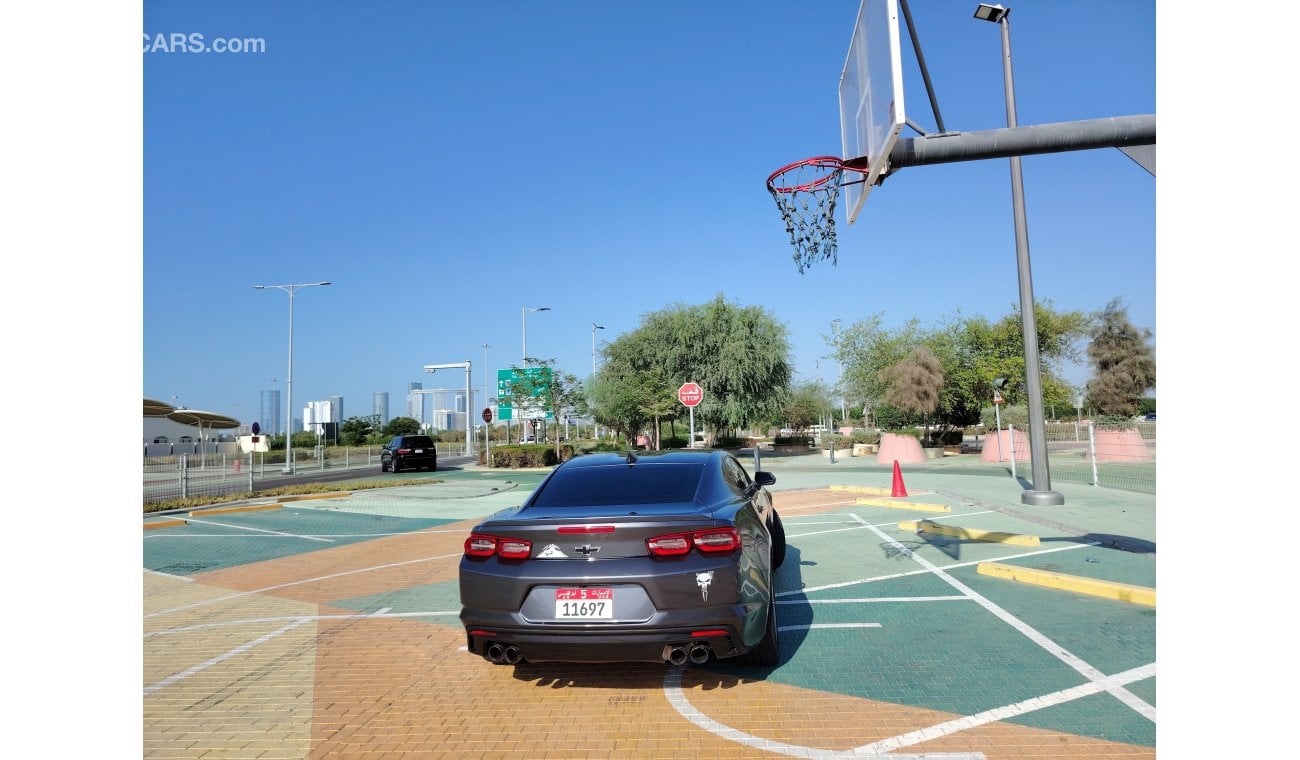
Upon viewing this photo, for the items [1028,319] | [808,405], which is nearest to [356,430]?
[808,405]

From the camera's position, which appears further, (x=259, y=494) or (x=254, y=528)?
(x=259, y=494)

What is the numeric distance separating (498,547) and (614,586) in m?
0.77

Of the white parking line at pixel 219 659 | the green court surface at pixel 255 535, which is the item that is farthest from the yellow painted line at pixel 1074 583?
the green court surface at pixel 255 535

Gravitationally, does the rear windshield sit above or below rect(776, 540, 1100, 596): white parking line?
above

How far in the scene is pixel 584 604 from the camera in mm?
3957

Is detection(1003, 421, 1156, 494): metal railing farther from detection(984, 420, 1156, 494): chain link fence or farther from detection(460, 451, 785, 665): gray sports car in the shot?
detection(460, 451, 785, 665): gray sports car

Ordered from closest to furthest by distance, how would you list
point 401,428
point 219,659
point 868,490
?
point 219,659 → point 868,490 → point 401,428

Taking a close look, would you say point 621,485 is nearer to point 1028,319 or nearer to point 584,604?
point 584,604

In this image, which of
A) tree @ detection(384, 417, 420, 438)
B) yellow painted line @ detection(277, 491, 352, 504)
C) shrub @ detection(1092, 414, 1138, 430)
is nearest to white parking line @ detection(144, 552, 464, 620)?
yellow painted line @ detection(277, 491, 352, 504)

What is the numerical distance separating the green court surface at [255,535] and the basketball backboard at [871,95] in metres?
9.02

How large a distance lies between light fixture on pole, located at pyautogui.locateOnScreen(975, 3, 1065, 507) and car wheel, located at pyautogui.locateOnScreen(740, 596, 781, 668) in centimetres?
949

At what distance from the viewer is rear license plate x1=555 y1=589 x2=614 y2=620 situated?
3.93 metres

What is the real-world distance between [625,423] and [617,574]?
36499mm
